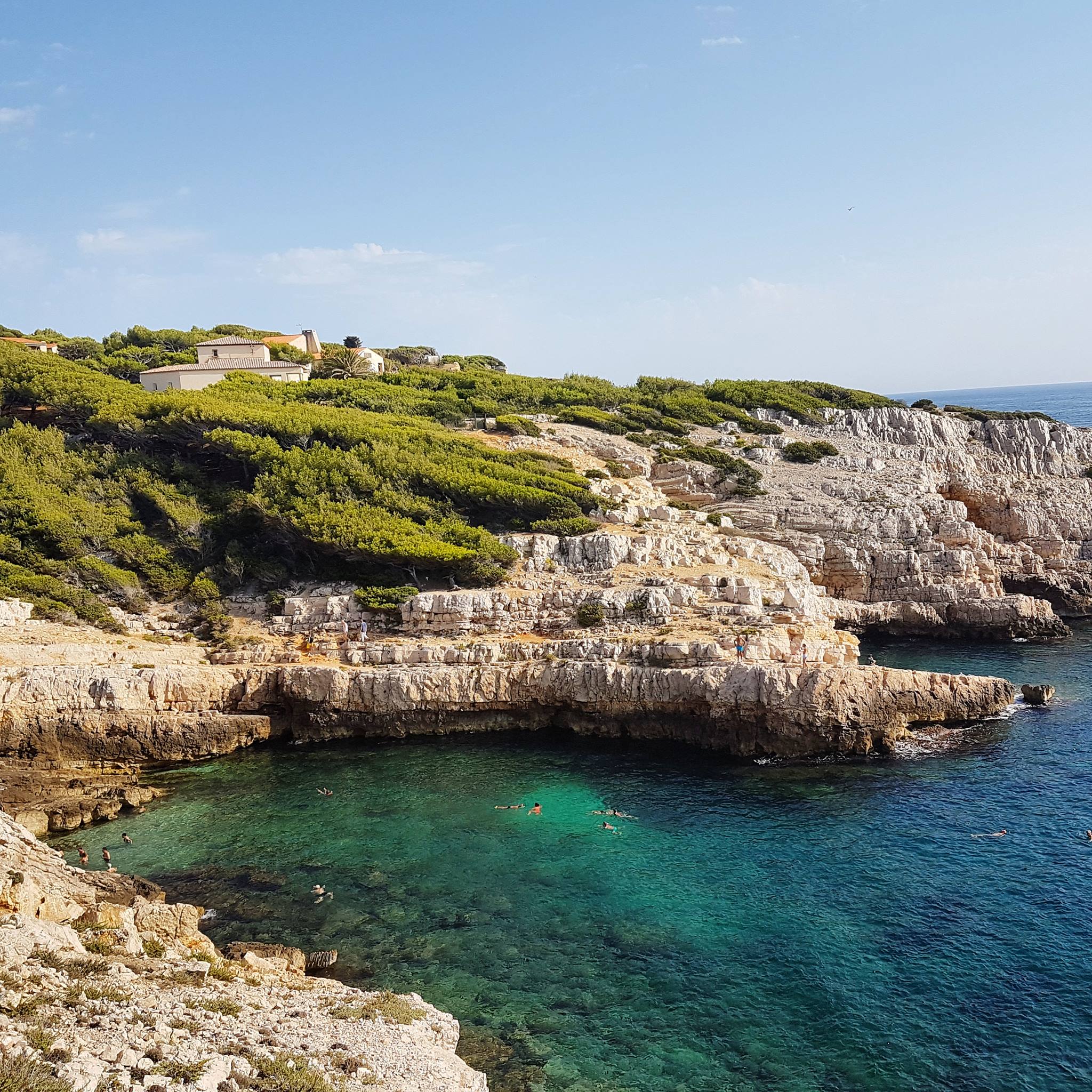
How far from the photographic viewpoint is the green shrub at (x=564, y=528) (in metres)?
35.0

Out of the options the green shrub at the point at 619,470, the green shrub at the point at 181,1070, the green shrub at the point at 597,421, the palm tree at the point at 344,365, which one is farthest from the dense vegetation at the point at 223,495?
the green shrub at the point at 181,1070

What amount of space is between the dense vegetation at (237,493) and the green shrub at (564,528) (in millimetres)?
77

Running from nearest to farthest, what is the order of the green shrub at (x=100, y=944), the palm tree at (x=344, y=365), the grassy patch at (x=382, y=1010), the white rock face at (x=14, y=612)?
the grassy patch at (x=382, y=1010) < the green shrub at (x=100, y=944) < the white rock face at (x=14, y=612) < the palm tree at (x=344, y=365)

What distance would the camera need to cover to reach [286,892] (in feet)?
60.6

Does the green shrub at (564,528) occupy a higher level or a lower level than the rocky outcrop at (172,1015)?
higher

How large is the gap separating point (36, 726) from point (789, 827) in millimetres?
23792

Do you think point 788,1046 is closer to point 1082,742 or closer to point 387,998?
point 387,998

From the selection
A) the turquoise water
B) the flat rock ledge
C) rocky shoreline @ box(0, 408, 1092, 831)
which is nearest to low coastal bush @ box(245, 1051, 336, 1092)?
the turquoise water

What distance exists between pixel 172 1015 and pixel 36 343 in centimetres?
6322

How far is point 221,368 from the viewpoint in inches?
2092

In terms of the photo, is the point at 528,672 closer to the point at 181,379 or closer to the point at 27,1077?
the point at 27,1077

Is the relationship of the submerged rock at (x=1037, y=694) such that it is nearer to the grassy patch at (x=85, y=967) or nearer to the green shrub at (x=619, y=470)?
the green shrub at (x=619, y=470)

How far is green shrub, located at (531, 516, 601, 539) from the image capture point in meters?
35.0

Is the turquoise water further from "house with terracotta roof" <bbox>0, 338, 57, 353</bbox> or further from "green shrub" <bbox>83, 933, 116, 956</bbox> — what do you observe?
"house with terracotta roof" <bbox>0, 338, 57, 353</bbox>
